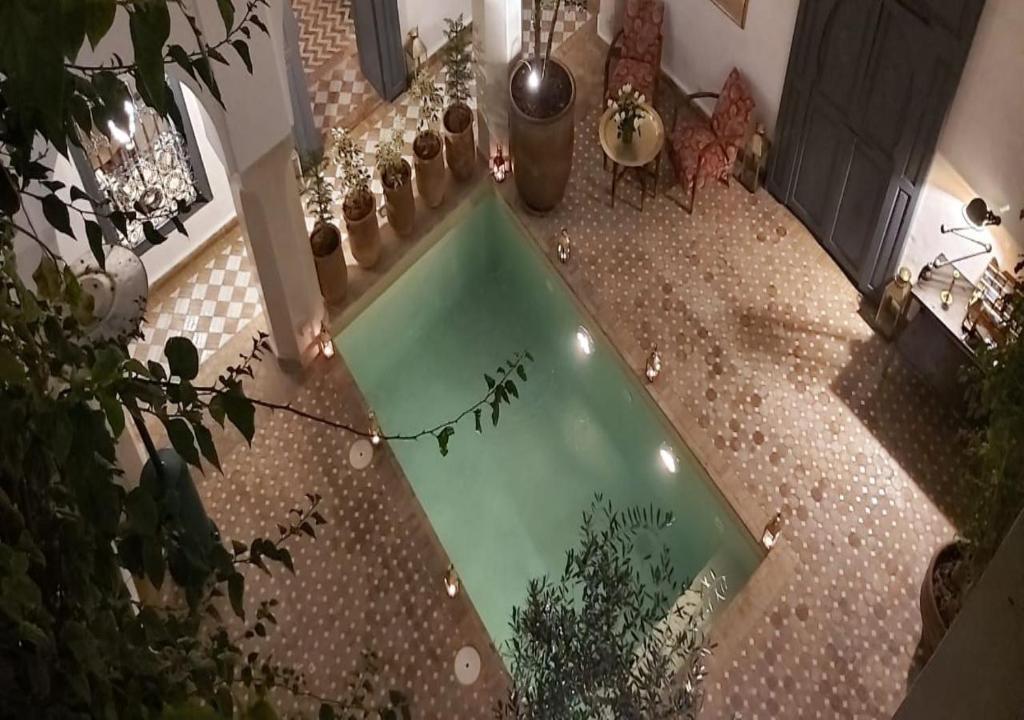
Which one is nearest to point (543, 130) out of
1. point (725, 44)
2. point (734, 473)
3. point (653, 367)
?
point (725, 44)

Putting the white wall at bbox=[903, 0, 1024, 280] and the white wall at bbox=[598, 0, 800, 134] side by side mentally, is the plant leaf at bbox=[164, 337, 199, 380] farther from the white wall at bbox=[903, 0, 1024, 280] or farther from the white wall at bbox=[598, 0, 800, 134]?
the white wall at bbox=[598, 0, 800, 134]

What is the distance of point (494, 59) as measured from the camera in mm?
7520

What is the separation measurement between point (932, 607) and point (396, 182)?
3.88 metres

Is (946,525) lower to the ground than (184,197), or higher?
lower

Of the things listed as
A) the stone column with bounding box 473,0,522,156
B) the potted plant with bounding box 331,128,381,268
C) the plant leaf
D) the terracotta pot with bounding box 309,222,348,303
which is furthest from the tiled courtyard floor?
the plant leaf

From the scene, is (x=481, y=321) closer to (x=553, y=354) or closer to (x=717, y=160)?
(x=553, y=354)

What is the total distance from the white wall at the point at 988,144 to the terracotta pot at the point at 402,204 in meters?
3.02

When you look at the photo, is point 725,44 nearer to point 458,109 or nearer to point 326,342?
point 458,109

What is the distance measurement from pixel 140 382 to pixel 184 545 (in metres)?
0.45

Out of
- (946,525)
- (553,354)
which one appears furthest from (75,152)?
(946,525)

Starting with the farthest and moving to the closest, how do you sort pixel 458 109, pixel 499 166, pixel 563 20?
pixel 563 20, pixel 499 166, pixel 458 109

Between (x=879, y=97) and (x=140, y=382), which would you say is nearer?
(x=140, y=382)

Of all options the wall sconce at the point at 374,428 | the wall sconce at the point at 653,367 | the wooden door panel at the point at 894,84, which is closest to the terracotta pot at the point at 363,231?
the wall sconce at the point at 374,428

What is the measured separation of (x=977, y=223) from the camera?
624 centimetres
